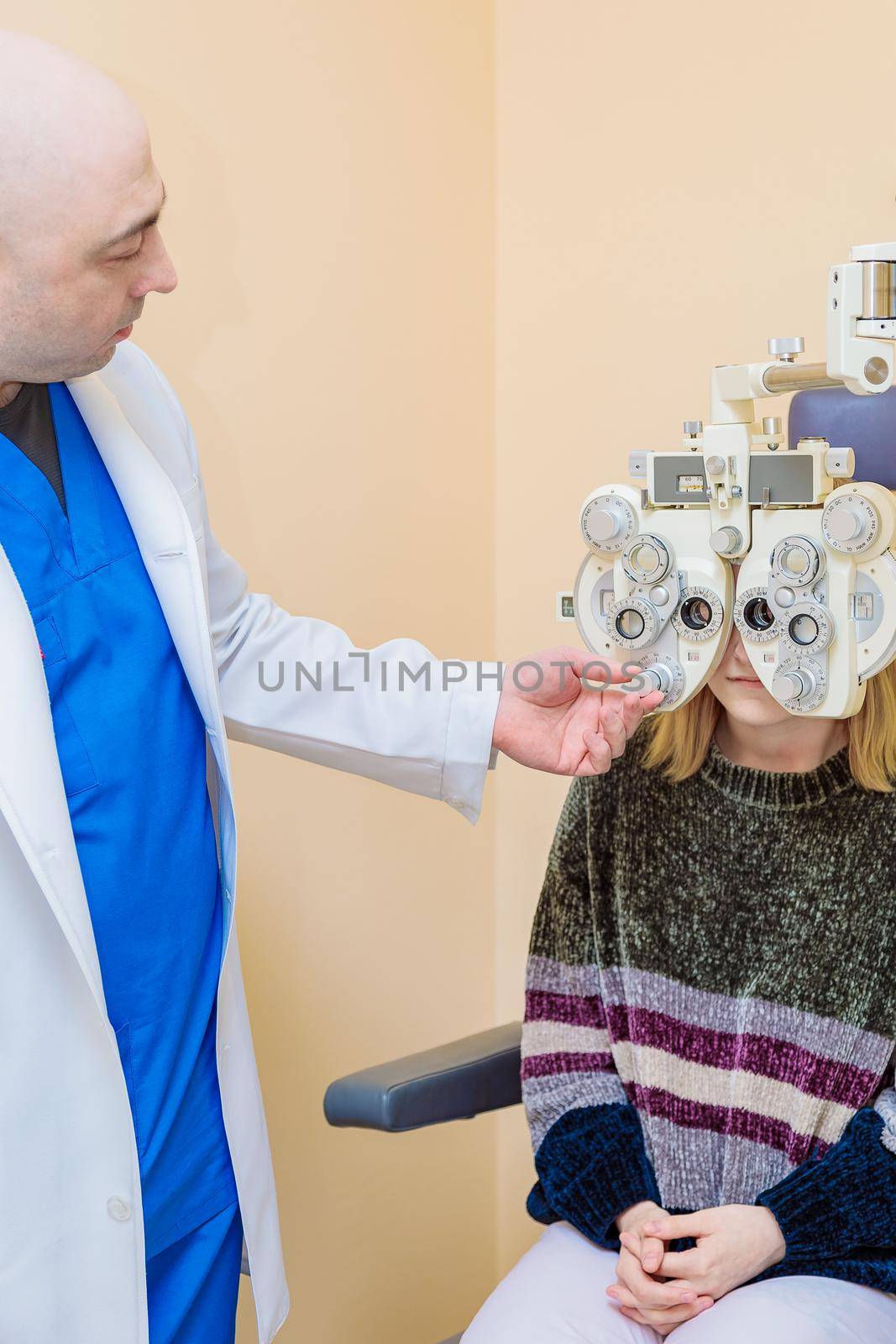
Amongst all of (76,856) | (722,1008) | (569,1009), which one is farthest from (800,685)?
(76,856)

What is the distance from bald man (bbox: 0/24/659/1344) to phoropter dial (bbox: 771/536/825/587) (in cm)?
18

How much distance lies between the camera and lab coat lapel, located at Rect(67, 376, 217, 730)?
1198 millimetres

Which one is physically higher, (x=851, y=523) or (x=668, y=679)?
(x=851, y=523)

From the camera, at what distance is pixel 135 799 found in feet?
3.74

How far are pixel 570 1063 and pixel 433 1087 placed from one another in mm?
154

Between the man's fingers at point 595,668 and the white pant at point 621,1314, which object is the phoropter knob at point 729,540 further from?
the white pant at point 621,1314

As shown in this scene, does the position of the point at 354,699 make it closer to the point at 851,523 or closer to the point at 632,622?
the point at 632,622

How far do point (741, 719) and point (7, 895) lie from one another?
0.70 m

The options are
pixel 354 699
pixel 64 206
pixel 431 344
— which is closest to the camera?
pixel 64 206

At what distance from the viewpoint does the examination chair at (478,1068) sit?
1.32 m

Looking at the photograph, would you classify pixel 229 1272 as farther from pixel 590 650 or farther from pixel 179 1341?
pixel 590 650

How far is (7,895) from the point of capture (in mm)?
1028

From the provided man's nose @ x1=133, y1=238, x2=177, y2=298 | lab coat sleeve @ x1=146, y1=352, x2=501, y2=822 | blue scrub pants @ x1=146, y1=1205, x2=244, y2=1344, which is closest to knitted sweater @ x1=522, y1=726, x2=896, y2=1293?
lab coat sleeve @ x1=146, y1=352, x2=501, y2=822

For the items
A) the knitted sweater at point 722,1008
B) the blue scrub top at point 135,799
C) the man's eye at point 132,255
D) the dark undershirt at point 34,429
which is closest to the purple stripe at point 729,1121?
the knitted sweater at point 722,1008
